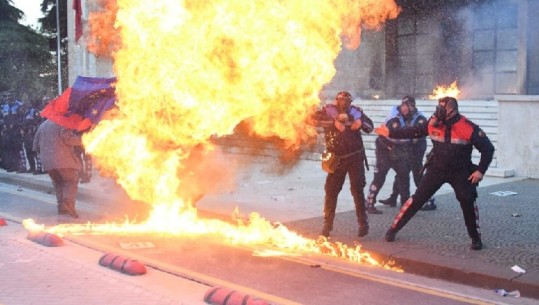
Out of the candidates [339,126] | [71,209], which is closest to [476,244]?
[339,126]

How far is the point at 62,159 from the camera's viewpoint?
9.40 metres

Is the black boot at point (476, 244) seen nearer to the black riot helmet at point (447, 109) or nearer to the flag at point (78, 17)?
the black riot helmet at point (447, 109)

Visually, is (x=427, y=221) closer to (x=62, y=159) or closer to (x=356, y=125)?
(x=356, y=125)

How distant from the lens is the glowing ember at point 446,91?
16.5 meters

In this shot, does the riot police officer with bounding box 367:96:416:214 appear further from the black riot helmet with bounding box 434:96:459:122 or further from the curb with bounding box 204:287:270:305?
the curb with bounding box 204:287:270:305

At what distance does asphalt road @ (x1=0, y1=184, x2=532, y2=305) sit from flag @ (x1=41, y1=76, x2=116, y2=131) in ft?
7.13

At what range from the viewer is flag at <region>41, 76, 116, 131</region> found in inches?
364

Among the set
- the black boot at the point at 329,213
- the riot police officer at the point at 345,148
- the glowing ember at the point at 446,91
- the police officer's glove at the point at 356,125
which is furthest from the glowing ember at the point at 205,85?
the glowing ember at the point at 446,91

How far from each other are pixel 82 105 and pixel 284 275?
15.5ft

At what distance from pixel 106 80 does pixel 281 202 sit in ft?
11.0

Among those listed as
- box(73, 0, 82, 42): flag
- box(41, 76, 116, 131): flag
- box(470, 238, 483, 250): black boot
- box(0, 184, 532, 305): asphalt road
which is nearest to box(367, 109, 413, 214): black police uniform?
box(470, 238, 483, 250): black boot

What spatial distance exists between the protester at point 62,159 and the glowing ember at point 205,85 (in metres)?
1.28

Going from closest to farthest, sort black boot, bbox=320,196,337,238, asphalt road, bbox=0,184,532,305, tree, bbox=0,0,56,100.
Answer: asphalt road, bbox=0,184,532,305 → black boot, bbox=320,196,337,238 → tree, bbox=0,0,56,100

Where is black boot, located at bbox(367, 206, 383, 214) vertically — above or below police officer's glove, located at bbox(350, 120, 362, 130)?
below
